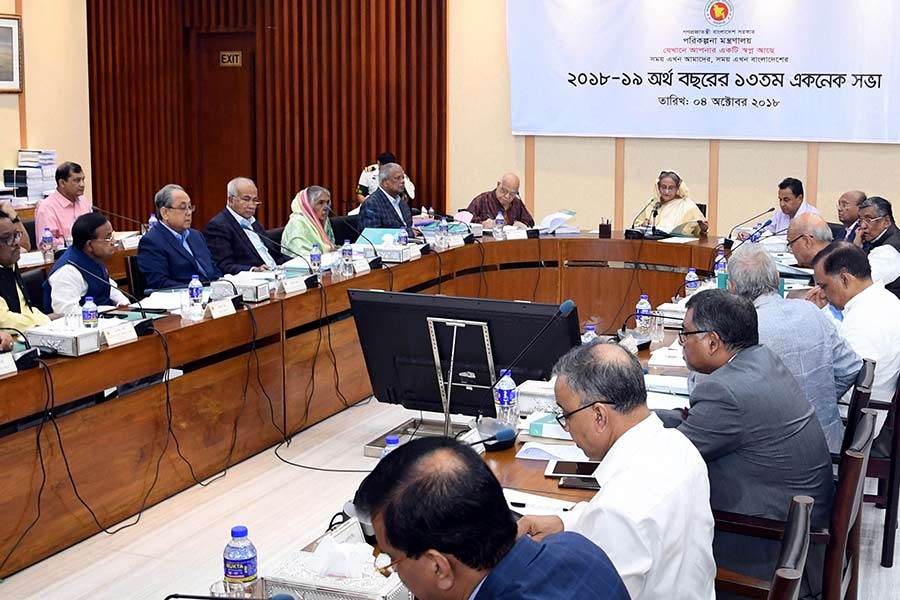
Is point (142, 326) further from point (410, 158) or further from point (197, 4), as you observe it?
point (197, 4)

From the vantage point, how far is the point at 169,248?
18.8 ft

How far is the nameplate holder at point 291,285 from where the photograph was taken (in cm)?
523

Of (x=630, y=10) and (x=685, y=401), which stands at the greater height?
(x=630, y=10)

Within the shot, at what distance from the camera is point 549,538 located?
1.73 m

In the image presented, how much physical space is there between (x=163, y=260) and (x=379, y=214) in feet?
6.64

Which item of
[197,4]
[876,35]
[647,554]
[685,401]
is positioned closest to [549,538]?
[647,554]

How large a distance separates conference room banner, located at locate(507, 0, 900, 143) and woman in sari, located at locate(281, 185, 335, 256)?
2.88 meters

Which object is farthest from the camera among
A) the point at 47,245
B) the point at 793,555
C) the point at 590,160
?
the point at 590,160

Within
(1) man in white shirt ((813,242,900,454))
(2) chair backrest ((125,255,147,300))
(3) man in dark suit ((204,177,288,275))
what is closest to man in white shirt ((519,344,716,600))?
(1) man in white shirt ((813,242,900,454))

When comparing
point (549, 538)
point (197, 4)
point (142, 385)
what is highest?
point (197, 4)

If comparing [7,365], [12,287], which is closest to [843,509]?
[7,365]

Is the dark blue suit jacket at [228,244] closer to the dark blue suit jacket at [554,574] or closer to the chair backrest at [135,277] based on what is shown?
the chair backrest at [135,277]

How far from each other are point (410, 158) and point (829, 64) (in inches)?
141

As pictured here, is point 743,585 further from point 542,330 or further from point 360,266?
point 360,266
